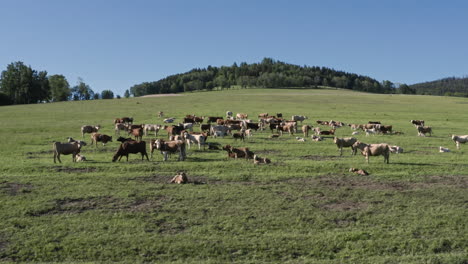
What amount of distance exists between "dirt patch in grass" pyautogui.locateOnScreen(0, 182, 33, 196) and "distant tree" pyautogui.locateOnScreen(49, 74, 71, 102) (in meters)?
113

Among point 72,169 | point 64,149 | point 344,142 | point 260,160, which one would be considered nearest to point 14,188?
Answer: point 72,169

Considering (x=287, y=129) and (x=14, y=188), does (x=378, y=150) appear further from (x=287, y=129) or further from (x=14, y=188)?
(x=14, y=188)

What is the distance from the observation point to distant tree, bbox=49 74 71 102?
116625 millimetres

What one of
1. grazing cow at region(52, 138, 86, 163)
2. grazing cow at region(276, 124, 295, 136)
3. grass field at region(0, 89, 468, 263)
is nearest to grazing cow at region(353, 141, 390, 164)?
grass field at region(0, 89, 468, 263)

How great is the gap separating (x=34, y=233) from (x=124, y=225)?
233 cm

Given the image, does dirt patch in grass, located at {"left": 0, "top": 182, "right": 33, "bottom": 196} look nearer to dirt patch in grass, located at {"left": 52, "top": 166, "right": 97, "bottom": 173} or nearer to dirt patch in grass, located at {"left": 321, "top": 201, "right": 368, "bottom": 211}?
dirt patch in grass, located at {"left": 52, "top": 166, "right": 97, "bottom": 173}

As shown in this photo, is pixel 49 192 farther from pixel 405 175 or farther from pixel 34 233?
pixel 405 175

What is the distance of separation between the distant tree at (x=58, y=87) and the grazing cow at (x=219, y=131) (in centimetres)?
10170

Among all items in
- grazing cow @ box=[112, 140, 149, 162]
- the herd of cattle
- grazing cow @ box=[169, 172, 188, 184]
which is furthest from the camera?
grazing cow @ box=[112, 140, 149, 162]

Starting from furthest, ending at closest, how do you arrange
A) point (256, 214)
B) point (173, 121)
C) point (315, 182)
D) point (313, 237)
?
point (173, 121)
point (315, 182)
point (256, 214)
point (313, 237)

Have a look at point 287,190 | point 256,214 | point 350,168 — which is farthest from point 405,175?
point 256,214

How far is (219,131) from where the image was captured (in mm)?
30672

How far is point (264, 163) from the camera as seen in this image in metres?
18.7

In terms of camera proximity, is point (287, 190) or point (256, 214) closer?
point (256, 214)
